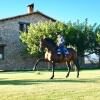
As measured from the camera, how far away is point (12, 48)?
52750mm

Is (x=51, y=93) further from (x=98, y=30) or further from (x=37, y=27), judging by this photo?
(x=98, y=30)

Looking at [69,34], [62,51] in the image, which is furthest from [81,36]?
[62,51]

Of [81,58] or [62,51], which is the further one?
[81,58]

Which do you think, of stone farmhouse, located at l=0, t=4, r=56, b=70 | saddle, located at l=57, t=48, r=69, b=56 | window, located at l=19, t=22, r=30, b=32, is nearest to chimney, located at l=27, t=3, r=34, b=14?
stone farmhouse, located at l=0, t=4, r=56, b=70

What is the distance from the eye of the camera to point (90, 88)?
54.6 feet

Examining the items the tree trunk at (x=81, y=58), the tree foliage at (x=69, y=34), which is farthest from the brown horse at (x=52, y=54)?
the tree trunk at (x=81, y=58)

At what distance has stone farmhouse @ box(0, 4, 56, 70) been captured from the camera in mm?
51594


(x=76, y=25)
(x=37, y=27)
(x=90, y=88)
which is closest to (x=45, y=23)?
(x=37, y=27)

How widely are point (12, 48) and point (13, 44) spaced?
552 millimetres

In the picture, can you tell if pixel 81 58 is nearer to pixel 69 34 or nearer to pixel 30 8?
pixel 69 34

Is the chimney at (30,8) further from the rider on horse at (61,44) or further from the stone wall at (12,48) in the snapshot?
the rider on horse at (61,44)

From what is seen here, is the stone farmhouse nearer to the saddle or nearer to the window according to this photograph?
the window

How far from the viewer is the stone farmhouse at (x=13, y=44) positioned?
169 ft

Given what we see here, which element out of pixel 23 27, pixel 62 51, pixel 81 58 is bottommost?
pixel 62 51
